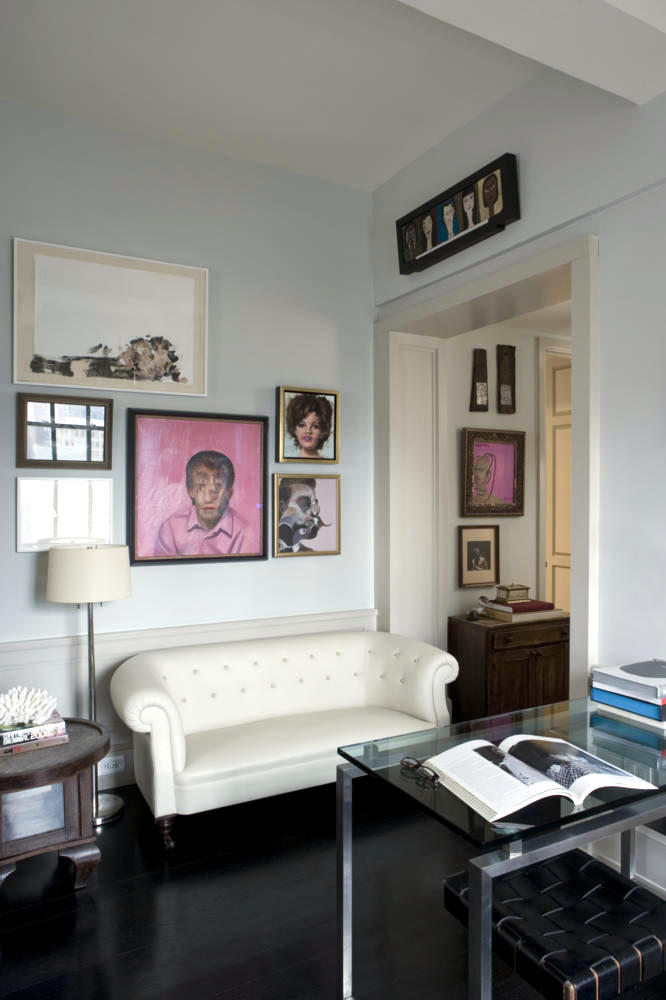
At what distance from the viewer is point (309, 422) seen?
4352mm

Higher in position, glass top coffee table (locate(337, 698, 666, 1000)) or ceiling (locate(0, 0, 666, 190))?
ceiling (locate(0, 0, 666, 190))

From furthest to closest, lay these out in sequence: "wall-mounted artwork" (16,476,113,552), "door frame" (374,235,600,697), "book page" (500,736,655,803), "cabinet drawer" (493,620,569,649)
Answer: "cabinet drawer" (493,620,569,649)
"wall-mounted artwork" (16,476,113,552)
"door frame" (374,235,600,697)
"book page" (500,736,655,803)

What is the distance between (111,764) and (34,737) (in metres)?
0.96

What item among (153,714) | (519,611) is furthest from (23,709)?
(519,611)

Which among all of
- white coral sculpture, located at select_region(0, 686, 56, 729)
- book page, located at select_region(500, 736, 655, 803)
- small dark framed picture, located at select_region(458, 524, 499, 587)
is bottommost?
white coral sculpture, located at select_region(0, 686, 56, 729)

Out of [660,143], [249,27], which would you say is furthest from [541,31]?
[249,27]

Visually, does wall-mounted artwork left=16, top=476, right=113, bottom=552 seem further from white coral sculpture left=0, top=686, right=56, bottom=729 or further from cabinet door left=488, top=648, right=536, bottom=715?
cabinet door left=488, top=648, right=536, bottom=715

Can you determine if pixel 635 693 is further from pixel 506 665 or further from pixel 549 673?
pixel 549 673

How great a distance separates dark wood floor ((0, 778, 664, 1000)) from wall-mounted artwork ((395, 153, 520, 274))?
3.07m

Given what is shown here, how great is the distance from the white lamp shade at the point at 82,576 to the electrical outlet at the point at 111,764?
→ 3.42ft

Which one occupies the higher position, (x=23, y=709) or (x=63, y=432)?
(x=63, y=432)

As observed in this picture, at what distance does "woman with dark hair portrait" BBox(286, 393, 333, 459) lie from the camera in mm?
4293

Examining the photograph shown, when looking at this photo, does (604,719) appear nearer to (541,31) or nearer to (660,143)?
(660,143)

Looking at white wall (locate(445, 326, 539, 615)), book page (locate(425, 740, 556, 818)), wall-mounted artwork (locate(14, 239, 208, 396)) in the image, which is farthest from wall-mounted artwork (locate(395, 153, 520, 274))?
book page (locate(425, 740, 556, 818))
